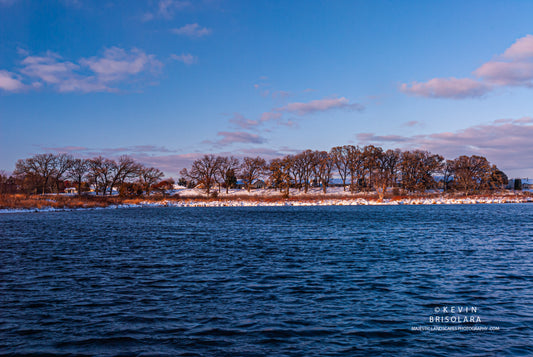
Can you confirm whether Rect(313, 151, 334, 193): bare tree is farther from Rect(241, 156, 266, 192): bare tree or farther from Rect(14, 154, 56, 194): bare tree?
Answer: Rect(14, 154, 56, 194): bare tree

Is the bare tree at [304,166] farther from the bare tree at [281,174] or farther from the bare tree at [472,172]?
the bare tree at [472,172]

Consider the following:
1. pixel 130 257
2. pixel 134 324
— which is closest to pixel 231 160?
pixel 130 257

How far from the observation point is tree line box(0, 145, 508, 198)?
11775 centimetres

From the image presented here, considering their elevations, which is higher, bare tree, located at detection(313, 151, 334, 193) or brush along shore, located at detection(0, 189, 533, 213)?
bare tree, located at detection(313, 151, 334, 193)

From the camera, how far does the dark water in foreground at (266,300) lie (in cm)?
875

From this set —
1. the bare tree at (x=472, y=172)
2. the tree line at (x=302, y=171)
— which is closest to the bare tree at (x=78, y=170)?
the tree line at (x=302, y=171)

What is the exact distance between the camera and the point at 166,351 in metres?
8.33

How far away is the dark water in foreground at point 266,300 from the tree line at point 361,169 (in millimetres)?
93150

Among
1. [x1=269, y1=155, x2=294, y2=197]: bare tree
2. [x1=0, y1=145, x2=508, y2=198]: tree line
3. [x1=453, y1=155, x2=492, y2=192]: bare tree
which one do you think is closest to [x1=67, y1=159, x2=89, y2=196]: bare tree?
[x1=0, y1=145, x2=508, y2=198]: tree line

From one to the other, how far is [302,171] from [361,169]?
69.0 feet

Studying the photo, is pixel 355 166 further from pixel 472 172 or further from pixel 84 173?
pixel 84 173

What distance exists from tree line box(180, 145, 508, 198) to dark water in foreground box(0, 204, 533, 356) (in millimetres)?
93150

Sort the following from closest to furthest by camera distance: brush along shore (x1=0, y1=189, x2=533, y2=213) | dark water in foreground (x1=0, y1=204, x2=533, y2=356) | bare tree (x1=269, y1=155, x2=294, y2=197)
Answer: dark water in foreground (x1=0, y1=204, x2=533, y2=356) → brush along shore (x1=0, y1=189, x2=533, y2=213) → bare tree (x1=269, y1=155, x2=294, y2=197)

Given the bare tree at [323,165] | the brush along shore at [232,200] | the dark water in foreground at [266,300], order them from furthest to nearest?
the bare tree at [323,165], the brush along shore at [232,200], the dark water in foreground at [266,300]
